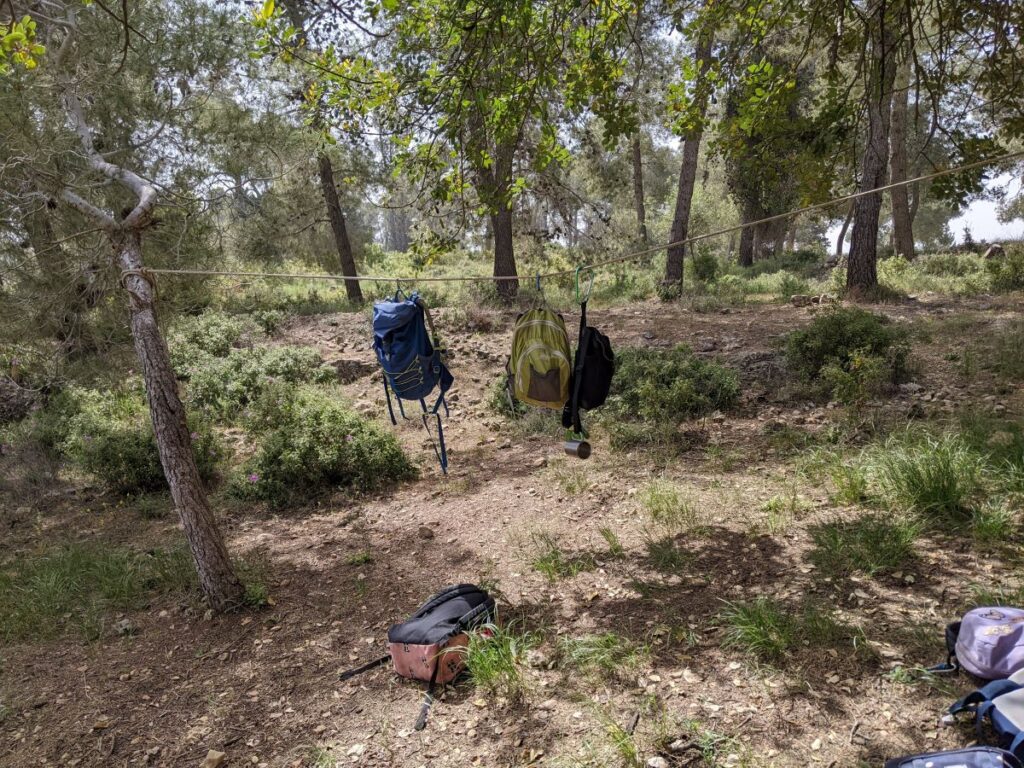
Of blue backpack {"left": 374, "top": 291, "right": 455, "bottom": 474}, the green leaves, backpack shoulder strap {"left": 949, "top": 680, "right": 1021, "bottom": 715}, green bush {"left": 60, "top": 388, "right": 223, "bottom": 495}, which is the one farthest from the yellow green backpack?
green bush {"left": 60, "top": 388, "right": 223, "bottom": 495}

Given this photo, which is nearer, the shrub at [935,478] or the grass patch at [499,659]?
the grass patch at [499,659]

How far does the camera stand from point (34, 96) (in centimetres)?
640

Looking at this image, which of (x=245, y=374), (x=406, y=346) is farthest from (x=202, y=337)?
(x=406, y=346)

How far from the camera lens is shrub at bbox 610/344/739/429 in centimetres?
694

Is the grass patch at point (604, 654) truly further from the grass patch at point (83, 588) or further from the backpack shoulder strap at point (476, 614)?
the grass patch at point (83, 588)

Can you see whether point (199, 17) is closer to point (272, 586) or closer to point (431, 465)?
point (431, 465)

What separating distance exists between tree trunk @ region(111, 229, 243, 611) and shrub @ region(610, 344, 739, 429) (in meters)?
4.53

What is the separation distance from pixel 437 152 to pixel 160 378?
2586mm

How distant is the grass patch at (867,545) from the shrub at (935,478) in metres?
0.23

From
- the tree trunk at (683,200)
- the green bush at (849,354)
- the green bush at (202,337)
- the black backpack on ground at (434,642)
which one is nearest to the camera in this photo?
the black backpack on ground at (434,642)

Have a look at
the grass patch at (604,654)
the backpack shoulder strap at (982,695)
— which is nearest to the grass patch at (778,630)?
the grass patch at (604,654)

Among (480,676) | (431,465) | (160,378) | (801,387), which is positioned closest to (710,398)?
(801,387)

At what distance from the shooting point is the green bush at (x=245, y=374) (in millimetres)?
9664

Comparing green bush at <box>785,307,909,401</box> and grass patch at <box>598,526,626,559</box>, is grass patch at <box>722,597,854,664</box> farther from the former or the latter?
green bush at <box>785,307,909,401</box>
